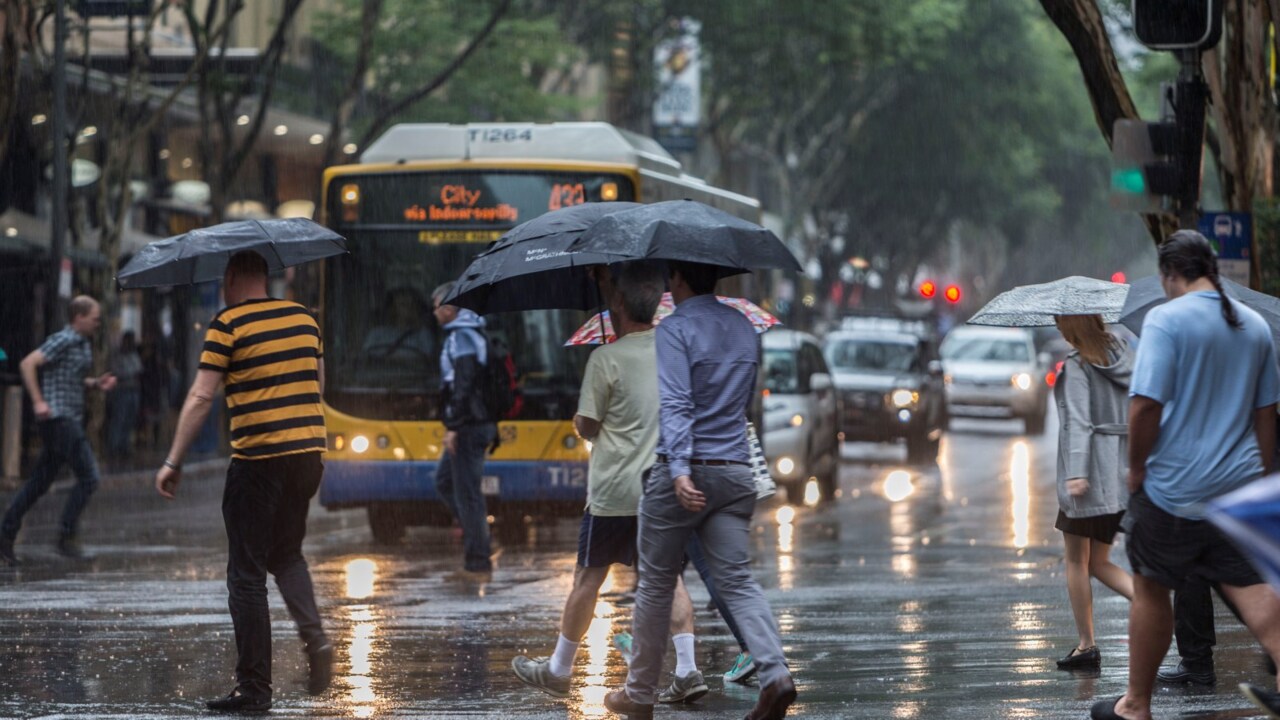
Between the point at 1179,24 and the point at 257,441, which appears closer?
the point at 257,441

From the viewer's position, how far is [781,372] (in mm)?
21141

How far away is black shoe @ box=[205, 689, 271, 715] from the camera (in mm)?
8031

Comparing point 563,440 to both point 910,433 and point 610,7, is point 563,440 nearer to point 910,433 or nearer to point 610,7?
point 910,433

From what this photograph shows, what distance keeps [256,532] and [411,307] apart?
299 inches

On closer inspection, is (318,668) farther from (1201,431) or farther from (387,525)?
(387,525)

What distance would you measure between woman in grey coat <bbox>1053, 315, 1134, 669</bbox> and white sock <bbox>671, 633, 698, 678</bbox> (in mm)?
1767

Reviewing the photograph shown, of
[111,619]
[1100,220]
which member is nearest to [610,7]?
[111,619]

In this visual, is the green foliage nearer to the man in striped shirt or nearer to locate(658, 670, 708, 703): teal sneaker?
the man in striped shirt

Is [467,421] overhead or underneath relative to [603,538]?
overhead

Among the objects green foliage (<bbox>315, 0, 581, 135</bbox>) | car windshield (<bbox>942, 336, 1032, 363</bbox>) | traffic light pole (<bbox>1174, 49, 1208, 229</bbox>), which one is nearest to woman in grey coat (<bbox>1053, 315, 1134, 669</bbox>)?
traffic light pole (<bbox>1174, 49, 1208, 229</bbox>)

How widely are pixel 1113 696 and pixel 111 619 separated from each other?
5474 mm

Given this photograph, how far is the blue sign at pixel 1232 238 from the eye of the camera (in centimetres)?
1457

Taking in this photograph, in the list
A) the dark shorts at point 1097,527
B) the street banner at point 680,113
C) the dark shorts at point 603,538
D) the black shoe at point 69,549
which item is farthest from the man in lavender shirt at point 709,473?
the street banner at point 680,113

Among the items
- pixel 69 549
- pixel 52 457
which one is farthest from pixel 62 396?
pixel 69 549
